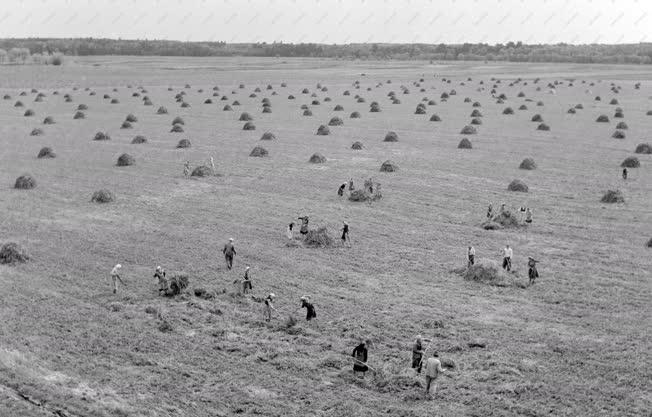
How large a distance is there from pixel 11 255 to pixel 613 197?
2824 cm

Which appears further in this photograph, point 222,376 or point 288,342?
point 288,342

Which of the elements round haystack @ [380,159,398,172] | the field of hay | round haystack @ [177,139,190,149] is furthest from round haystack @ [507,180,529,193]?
round haystack @ [177,139,190,149]

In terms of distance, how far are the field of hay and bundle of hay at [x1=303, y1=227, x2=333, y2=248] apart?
1.47ft

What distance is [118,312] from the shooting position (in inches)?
824

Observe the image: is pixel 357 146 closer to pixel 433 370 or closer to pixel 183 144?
pixel 183 144

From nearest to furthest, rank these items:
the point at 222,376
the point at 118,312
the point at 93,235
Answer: the point at 222,376, the point at 118,312, the point at 93,235

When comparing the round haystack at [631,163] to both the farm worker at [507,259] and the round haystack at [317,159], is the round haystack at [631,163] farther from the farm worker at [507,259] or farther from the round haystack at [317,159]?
the farm worker at [507,259]

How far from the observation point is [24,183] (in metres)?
38.5

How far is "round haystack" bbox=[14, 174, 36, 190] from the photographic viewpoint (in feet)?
126

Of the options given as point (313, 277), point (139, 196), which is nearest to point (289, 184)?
point (139, 196)

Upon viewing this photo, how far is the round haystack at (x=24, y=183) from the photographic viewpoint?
3850 cm

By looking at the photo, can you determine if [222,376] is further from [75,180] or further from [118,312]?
[75,180]

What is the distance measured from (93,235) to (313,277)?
425 inches

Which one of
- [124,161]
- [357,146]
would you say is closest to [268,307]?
[124,161]
